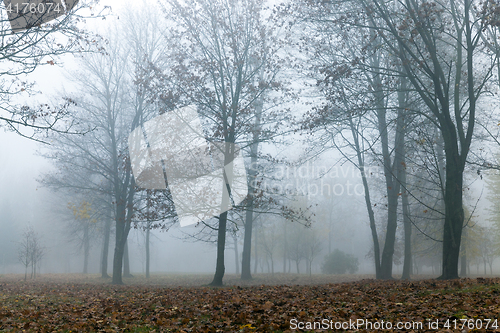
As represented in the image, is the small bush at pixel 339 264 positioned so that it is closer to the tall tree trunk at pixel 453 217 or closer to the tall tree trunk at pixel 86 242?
the tall tree trunk at pixel 86 242

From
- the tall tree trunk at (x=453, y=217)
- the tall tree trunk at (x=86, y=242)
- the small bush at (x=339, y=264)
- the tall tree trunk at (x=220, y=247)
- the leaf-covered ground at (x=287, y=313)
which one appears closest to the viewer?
the leaf-covered ground at (x=287, y=313)

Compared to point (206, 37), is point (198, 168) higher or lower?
lower

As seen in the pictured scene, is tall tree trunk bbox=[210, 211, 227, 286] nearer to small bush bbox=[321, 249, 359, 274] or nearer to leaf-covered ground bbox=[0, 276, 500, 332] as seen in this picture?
leaf-covered ground bbox=[0, 276, 500, 332]

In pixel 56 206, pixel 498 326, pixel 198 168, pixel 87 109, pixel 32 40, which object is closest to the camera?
pixel 498 326

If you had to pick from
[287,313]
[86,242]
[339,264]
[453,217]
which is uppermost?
[453,217]

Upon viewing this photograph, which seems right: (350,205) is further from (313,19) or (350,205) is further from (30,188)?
(30,188)

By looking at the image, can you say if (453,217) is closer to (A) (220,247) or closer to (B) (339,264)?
(A) (220,247)

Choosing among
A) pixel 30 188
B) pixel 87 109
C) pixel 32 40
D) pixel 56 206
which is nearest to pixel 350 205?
pixel 56 206

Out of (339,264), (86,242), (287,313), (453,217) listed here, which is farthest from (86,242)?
(287,313)

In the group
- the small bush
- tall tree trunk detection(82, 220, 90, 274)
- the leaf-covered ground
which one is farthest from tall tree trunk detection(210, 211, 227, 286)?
the small bush

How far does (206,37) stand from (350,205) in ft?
132

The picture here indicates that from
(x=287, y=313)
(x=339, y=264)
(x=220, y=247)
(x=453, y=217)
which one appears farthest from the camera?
(x=339, y=264)

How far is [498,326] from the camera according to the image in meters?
3.81

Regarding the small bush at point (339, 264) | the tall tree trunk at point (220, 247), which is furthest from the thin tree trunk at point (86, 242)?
the small bush at point (339, 264)
